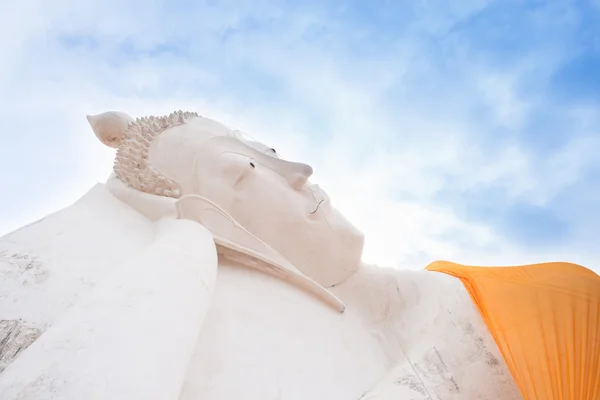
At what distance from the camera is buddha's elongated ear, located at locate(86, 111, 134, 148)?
15.5 feet

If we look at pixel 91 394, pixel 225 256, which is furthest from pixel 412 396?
pixel 91 394

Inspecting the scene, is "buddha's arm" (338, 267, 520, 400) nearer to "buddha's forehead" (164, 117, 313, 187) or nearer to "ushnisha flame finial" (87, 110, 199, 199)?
"buddha's forehead" (164, 117, 313, 187)

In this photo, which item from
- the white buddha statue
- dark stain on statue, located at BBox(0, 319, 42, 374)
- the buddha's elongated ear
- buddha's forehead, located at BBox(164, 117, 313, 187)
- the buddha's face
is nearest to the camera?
the white buddha statue

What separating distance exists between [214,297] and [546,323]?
5.45 ft

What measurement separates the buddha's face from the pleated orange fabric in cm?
96

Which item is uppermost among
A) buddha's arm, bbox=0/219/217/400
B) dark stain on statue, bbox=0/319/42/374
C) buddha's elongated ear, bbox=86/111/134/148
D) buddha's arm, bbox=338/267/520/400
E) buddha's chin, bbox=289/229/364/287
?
buddha's elongated ear, bbox=86/111/134/148

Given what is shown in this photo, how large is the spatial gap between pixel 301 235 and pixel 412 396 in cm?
150

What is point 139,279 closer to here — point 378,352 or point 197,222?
point 197,222

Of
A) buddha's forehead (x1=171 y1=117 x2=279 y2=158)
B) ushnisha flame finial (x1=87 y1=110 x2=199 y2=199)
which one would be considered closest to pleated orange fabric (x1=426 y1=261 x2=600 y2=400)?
buddha's forehead (x1=171 y1=117 x2=279 y2=158)

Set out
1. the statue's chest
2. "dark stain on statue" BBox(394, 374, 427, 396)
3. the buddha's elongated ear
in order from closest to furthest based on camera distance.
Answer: the statue's chest < "dark stain on statue" BBox(394, 374, 427, 396) < the buddha's elongated ear

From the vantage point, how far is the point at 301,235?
4078 mm

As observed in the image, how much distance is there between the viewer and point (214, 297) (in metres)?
3.22

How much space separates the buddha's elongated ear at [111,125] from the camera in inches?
186

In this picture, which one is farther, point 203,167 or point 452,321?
point 203,167
